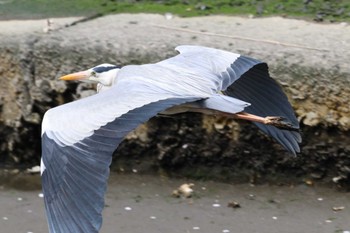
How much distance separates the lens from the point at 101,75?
16.0ft

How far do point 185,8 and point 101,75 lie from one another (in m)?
1.64

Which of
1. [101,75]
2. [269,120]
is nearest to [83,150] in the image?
[269,120]

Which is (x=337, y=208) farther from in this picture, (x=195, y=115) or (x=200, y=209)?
(x=195, y=115)

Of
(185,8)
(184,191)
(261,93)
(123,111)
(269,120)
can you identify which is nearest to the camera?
(123,111)

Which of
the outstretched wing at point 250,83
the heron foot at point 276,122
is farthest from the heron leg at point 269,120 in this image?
the outstretched wing at point 250,83

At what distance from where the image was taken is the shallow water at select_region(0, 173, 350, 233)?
5.11m

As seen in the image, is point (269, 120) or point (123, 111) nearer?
point (123, 111)

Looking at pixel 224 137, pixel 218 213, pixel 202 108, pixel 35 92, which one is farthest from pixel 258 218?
pixel 35 92

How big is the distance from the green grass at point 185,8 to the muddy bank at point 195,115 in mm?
174

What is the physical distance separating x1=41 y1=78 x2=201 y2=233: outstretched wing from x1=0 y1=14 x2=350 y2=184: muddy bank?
1391 mm

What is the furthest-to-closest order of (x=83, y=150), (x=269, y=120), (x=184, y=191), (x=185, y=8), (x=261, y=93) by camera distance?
(x=185, y=8) < (x=184, y=191) < (x=261, y=93) < (x=269, y=120) < (x=83, y=150)

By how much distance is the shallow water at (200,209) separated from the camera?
511cm

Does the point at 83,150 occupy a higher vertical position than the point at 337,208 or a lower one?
higher

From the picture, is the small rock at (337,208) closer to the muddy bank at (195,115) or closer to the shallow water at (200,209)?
the shallow water at (200,209)
